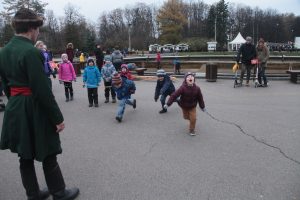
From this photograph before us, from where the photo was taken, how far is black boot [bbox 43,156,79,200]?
386cm

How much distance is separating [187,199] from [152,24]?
101734 millimetres

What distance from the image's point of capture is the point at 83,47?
212ft

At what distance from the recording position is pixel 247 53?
13.2 metres

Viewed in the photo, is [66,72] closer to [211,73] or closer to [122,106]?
[122,106]

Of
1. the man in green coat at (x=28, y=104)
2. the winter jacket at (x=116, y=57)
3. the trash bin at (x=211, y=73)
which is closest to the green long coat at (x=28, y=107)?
the man in green coat at (x=28, y=104)

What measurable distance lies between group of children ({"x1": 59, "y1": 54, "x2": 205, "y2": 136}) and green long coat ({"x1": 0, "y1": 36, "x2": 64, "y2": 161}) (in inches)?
140

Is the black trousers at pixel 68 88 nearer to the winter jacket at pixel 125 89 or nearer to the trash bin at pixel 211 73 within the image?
the winter jacket at pixel 125 89

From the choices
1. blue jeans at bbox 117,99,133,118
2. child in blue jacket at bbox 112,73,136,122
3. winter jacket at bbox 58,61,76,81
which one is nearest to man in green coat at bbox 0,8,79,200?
blue jeans at bbox 117,99,133,118

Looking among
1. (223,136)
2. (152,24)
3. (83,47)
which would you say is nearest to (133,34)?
(152,24)

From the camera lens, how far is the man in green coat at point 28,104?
11.1 feet

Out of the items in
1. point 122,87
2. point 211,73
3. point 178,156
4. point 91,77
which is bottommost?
point 178,156

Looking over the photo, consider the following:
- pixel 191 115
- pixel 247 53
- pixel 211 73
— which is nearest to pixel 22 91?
pixel 191 115

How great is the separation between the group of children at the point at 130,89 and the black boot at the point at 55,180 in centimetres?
332

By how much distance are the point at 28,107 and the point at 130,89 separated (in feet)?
17.1
